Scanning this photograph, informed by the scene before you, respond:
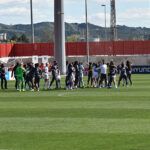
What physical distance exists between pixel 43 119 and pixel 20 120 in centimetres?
76

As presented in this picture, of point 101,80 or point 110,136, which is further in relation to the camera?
point 101,80

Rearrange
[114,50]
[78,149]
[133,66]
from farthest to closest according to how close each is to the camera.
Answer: [114,50]
[133,66]
[78,149]

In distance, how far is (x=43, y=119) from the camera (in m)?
19.5

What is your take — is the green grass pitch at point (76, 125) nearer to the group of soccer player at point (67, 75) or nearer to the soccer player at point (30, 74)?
the soccer player at point (30, 74)

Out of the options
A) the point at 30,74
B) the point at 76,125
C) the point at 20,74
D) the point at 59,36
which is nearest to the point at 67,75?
the point at 30,74

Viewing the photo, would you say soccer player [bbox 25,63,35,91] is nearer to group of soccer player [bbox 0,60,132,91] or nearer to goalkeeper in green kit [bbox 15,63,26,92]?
group of soccer player [bbox 0,60,132,91]

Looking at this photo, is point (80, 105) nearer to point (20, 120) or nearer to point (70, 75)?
point (20, 120)

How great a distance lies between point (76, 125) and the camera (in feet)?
57.8

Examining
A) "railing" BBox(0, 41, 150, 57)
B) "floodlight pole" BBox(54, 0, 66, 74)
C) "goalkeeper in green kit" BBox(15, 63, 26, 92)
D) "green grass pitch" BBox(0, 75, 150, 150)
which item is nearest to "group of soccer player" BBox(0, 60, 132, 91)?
"goalkeeper in green kit" BBox(15, 63, 26, 92)

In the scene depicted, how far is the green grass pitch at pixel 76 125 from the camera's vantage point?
559 inches

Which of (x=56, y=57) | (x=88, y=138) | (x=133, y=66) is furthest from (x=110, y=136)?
(x=133, y=66)

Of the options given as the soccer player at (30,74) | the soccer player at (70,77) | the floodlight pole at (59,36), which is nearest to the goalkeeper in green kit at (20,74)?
the soccer player at (30,74)

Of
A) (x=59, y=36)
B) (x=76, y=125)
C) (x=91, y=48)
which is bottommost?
(x=76, y=125)

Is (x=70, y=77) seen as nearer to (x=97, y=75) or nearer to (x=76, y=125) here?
(x=97, y=75)
